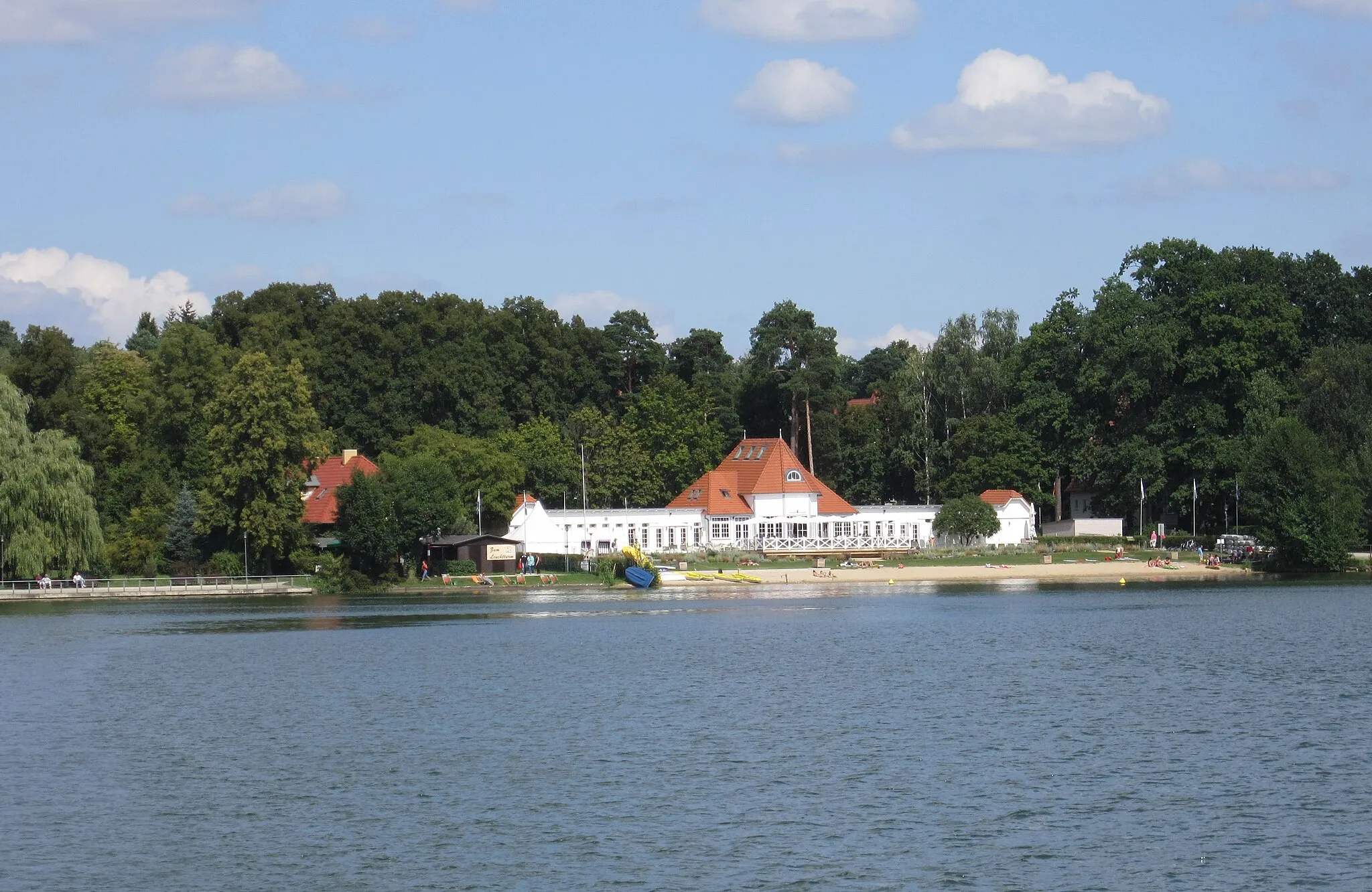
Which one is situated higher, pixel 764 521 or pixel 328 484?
pixel 328 484

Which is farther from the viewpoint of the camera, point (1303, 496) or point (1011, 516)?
point (1011, 516)

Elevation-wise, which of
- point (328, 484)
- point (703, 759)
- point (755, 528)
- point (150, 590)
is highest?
point (328, 484)

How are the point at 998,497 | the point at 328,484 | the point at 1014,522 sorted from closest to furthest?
the point at 998,497 < the point at 1014,522 < the point at 328,484

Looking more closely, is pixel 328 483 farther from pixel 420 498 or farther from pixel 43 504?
pixel 43 504

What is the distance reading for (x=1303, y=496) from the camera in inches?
2660

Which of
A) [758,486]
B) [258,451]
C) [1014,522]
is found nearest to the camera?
[258,451]

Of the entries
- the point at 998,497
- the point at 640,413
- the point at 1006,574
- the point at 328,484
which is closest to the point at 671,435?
the point at 640,413

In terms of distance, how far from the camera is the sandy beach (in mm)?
70562

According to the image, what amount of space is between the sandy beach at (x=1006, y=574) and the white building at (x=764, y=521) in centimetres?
644

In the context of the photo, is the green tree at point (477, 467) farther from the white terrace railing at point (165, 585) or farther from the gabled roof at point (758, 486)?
the white terrace railing at point (165, 585)

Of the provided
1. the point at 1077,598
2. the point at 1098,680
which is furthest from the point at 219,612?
the point at 1098,680

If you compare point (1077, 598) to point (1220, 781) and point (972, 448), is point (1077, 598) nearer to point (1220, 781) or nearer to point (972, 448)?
point (972, 448)

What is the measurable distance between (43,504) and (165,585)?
807 centimetres

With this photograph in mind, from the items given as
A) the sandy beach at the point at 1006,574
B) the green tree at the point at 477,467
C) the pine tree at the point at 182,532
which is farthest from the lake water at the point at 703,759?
the green tree at the point at 477,467
